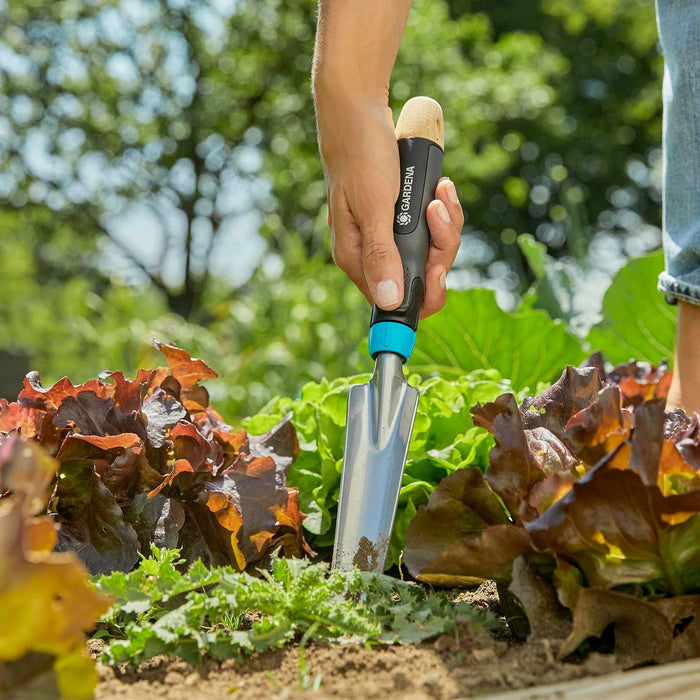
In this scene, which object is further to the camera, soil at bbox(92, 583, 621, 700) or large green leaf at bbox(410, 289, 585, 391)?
large green leaf at bbox(410, 289, 585, 391)

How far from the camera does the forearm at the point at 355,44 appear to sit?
1.26 m

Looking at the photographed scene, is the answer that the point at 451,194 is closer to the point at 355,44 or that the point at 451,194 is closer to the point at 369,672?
the point at 355,44

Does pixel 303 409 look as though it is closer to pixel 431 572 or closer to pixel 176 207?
pixel 431 572

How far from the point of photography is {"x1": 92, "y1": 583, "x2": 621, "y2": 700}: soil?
824 millimetres

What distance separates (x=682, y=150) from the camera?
1.53 meters

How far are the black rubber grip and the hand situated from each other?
0.02m

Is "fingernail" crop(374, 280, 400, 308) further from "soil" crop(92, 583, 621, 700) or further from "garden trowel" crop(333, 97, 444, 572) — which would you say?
"soil" crop(92, 583, 621, 700)

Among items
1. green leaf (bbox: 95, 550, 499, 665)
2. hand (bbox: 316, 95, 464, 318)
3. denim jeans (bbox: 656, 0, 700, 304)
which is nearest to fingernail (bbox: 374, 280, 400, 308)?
hand (bbox: 316, 95, 464, 318)

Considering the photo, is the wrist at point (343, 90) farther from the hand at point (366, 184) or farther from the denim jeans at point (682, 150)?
the denim jeans at point (682, 150)

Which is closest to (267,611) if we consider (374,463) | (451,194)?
(374,463)

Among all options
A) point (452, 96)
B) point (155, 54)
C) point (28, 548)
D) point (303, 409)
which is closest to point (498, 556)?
point (28, 548)

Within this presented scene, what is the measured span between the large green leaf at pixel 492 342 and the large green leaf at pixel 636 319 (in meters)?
0.32

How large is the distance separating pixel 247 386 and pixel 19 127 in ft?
29.6

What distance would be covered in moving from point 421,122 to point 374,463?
623mm
